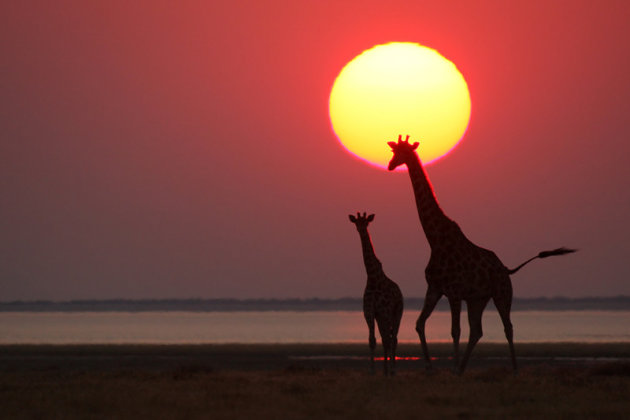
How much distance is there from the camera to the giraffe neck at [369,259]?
22.9 m

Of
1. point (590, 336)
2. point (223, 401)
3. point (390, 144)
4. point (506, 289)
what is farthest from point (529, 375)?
point (590, 336)

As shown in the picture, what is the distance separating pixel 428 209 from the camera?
74.8ft

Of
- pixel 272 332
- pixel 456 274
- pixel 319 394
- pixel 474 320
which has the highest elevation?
pixel 456 274

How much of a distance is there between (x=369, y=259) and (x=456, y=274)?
2193mm

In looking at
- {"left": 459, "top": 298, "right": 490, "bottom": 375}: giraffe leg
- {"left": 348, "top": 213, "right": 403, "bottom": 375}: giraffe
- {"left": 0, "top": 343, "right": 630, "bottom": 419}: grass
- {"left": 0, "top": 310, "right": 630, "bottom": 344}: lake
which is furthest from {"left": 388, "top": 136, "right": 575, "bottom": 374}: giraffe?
{"left": 0, "top": 310, "right": 630, "bottom": 344}: lake

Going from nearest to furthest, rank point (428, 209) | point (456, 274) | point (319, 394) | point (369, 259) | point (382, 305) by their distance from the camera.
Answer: point (319, 394), point (456, 274), point (382, 305), point (428, 209), point (369, 259)

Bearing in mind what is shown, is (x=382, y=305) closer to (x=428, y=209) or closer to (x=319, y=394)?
(x=428, y=209)

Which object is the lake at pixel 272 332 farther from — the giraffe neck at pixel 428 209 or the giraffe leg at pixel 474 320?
the giraffe neck at pixel 428 209

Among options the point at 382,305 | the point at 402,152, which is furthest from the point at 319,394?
the point at 402,152

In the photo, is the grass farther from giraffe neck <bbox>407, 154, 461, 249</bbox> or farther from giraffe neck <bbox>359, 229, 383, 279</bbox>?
giraffe neck <bbox>407, 154, 461, 249</bbox>

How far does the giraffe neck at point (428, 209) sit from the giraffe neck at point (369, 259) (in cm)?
129

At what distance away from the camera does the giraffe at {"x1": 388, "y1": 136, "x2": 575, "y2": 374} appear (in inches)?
863

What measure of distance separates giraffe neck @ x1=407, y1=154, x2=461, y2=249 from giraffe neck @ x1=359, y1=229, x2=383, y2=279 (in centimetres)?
129

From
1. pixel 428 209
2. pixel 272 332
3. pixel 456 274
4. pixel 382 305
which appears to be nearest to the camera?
pixel 456 274
